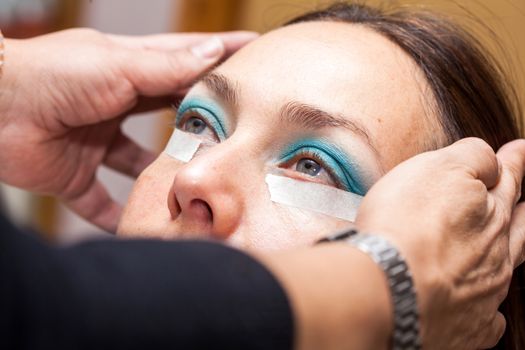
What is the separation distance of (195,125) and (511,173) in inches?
18.8

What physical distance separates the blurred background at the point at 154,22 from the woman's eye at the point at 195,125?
493 mm

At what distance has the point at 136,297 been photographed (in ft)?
1.84

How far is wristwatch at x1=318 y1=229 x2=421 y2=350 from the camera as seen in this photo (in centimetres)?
70

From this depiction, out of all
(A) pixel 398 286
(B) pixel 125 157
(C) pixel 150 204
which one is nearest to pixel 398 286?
(A) pixel 398 286

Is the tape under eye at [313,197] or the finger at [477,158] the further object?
the tape under eye at [313,197]

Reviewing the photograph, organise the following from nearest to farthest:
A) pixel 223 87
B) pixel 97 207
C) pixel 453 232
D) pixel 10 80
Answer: pixel 453 232 < pixel 223 87 < pixel 10 80 < pixel 97 207

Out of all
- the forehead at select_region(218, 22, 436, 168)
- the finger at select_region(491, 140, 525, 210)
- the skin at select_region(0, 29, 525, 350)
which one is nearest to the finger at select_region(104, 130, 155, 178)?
the skin at select_region(0, 29, 525, 350)

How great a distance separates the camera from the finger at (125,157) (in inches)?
61.2

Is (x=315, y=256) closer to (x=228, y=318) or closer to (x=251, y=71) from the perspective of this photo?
(x=228, y=318)

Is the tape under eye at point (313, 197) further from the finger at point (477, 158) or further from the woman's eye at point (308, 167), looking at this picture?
the finger at point (477, 158)

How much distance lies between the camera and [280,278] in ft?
2.07

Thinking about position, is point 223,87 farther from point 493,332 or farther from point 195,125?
point 493,332

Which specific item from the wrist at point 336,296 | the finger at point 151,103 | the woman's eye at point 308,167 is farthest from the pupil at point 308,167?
the finger at point 151,103

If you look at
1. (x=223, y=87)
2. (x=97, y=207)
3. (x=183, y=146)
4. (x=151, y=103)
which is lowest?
(x=97, y=207)
